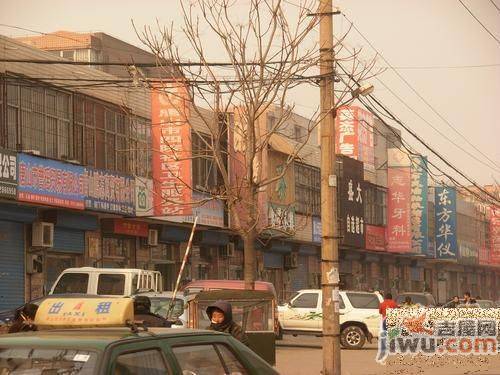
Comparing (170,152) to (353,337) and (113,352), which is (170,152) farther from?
(113,352)

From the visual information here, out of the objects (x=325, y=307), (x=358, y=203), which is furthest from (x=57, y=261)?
(x=358, y=203)

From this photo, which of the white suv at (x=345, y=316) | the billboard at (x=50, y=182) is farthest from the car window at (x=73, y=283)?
the white suv at (x=345, y=316)

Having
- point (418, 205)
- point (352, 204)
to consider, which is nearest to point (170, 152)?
point (352, 204)

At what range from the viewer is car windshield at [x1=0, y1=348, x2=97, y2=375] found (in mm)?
6090

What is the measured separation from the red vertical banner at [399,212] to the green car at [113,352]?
48281mm

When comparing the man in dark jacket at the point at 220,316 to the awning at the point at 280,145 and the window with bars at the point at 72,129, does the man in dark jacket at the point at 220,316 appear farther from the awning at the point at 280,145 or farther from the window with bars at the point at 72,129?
the awning at the point at 280,145

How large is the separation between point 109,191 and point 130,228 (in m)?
3.85

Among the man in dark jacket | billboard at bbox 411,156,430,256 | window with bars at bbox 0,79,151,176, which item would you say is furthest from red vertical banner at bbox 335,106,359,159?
the man in dark jacket

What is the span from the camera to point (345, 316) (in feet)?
101

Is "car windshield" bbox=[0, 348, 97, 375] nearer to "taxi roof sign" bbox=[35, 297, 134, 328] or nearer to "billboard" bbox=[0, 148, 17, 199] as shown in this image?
"taxi roof sign" bbox=[35, 297, 134, 328]

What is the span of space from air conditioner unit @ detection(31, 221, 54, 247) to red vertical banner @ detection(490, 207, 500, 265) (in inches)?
2229

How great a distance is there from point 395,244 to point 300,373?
34.9 meters

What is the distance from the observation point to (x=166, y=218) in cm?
3334

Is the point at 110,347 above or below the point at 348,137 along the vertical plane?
below
